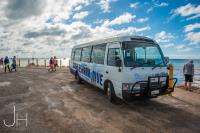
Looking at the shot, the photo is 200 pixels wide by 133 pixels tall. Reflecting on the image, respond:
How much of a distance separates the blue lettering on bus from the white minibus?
99mm

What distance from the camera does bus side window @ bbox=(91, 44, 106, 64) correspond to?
31.1ft

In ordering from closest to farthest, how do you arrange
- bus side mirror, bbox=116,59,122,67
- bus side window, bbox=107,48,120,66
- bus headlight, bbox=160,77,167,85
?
bus side mirror, bbox=116,59,122,67, bus headlight, bbox=160,77,167,85, bus side window, bbox=107,48,120,66

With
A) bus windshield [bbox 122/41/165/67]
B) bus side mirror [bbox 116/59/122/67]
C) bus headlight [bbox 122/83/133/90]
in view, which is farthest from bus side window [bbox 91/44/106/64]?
bus headlight [bbox 122/83/133/90]

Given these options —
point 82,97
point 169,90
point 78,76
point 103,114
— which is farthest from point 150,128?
point 78,76

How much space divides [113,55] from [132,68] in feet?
4.24

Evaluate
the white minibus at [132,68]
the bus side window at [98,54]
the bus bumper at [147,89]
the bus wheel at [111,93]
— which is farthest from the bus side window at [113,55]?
the bus bumper at [147,89]

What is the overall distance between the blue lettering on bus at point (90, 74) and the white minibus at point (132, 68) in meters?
0.10

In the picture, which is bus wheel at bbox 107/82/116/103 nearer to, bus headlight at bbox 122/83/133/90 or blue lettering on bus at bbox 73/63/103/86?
blue lettering on bus at bbox 73/63/103/86

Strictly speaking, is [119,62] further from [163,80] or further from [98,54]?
[98,54]

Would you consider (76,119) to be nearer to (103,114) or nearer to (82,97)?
(103,114)

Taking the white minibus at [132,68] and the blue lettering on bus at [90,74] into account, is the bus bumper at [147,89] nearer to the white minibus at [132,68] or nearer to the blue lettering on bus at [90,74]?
the white minibus at [132,68]

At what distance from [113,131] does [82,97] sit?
4.48 meters

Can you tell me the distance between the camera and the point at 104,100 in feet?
30.0

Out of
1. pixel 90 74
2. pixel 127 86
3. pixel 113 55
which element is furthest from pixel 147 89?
pixel 90 74
